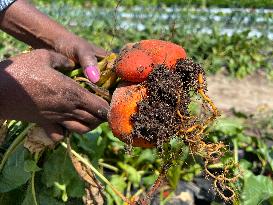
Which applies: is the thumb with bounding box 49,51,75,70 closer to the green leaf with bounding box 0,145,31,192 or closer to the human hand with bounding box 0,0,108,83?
the human hand with bounding box 0,0,108,83

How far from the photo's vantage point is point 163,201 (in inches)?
111

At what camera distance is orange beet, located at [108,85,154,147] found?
1.92 metres

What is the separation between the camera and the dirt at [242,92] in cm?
464

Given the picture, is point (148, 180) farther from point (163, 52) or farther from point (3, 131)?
point (163, 52)

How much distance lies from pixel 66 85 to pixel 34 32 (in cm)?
57

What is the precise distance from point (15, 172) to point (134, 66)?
0.70 metres

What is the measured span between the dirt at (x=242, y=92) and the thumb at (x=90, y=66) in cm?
252

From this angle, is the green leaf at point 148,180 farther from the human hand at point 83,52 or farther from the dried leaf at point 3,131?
the human hand at point 83,52

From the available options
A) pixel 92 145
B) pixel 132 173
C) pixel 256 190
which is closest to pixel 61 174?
pixel 92 145

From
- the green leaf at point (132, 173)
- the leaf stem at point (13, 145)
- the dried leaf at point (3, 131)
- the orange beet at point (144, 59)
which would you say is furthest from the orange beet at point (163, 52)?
the green leaf at point (132, 173)

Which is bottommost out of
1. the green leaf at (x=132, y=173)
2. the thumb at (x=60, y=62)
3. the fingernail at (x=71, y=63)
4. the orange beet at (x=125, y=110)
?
the green leaf at (x=132, y=173)

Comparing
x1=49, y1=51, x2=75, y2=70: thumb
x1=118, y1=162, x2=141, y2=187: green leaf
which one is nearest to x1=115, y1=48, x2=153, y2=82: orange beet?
x1=49, y1=51, x2=75, y2=70: thumb

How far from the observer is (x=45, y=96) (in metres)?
1.86

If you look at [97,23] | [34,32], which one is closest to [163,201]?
[34,32]
